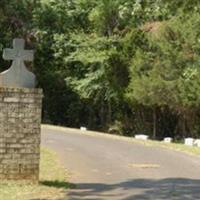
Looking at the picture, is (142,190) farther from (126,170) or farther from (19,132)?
(126,170)

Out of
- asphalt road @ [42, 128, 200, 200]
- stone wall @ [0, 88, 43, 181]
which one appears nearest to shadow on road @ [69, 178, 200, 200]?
asphalt road @ [42, 128, 200, 200]

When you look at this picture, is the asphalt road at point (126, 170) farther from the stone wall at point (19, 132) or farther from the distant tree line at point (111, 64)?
the distant tree line at point (111, 64)

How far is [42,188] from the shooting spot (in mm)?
12875

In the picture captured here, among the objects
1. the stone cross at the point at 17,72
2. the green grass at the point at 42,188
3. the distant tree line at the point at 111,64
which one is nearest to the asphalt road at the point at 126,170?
the green grass at the point at 42,188

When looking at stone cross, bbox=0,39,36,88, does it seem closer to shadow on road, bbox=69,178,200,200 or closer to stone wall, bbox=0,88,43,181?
stone wall, bbox=0,88,43,181

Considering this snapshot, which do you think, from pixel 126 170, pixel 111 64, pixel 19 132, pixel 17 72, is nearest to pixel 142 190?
pixel 19 132

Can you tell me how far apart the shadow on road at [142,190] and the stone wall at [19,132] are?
3.78ft

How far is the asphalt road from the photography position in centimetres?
1270

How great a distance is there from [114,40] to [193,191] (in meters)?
25.7

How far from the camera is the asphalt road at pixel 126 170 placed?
12695mm

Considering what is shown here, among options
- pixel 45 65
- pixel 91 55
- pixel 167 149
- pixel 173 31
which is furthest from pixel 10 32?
pixel 167 149

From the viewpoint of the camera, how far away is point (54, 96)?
45.8m

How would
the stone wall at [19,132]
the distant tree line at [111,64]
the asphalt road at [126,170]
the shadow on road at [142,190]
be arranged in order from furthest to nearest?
the distant tree line at [111,64], the stone wall at [19,132], the asphalt road at [126,170], the shadow on road at [142,190]

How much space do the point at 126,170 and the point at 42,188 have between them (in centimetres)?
359
